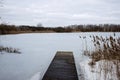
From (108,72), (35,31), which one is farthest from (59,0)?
(35,31)

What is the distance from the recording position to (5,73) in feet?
17.8

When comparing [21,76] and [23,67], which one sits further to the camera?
[23,67]

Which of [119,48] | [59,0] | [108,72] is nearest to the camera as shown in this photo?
[119,48]

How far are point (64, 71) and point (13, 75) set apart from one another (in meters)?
1.34

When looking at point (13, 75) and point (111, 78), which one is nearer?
point (111, 78)

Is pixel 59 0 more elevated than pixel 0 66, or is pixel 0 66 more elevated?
pixel 59 0

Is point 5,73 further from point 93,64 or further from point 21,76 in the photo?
point 93,64

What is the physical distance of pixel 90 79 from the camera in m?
4.48

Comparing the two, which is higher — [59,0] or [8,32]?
[59,0]

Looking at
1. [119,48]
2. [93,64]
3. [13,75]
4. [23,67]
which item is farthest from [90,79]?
[23,67]

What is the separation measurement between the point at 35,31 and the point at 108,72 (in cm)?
3592

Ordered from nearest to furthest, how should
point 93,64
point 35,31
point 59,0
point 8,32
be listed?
point 93,64, point 59,0, point 8,32, point 35,31

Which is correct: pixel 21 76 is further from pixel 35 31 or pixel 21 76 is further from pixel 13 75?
pixel 35 31

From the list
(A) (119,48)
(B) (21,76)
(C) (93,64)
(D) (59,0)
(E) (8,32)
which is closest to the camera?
(A) (119,48)
